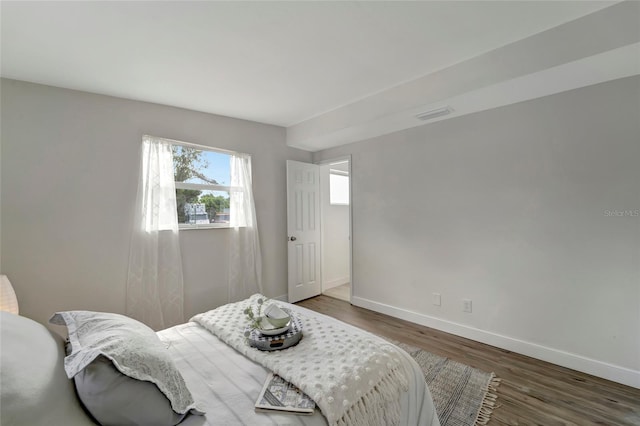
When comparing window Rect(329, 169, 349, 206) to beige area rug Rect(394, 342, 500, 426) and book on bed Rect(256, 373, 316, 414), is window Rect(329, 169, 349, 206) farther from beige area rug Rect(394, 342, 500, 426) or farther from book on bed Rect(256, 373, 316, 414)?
book on bed Rect(256, 373, 316, 414)

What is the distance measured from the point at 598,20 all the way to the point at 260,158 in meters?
3.38

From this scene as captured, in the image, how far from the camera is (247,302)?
223 cm

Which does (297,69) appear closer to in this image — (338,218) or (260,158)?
(260,158)

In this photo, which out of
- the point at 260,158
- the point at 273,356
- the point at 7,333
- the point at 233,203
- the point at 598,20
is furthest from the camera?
the point at 260,158

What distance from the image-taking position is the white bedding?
106 cm

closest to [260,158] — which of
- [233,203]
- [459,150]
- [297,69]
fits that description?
[233,203]

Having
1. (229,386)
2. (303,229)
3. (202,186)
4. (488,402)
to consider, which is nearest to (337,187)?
(303,229)

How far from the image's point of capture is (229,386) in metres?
1.24

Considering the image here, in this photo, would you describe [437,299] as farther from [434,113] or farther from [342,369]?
[342,369]

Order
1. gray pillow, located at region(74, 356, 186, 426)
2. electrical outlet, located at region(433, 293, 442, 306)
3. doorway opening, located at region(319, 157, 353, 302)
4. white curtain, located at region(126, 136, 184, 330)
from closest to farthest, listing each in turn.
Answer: gray pillow, located at region(74, 356, 186, 426)
white curtain, located at region(126, 136, 184, 330)
electrical outlet, located at region(433, 293, 442, 306)
doorway opening, located at region(319, 157, 353, 302)

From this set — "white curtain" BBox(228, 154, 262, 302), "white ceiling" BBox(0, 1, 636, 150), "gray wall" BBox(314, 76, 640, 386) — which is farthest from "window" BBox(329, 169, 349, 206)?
"white ceiling" BBox(0, 1, 636, 150)

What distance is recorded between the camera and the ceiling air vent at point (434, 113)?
2.69 meters

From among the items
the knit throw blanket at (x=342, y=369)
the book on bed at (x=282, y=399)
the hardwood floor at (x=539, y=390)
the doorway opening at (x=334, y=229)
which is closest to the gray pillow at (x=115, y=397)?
the book on bed at (x=282, y=399)

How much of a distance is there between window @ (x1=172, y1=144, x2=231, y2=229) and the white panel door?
0.93 metres
